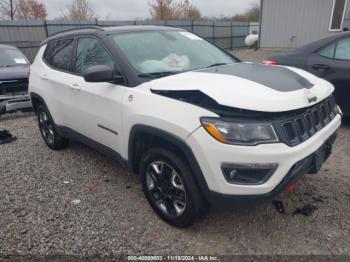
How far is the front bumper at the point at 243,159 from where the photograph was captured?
2115mm

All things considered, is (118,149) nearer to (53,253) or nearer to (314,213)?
(53,253)

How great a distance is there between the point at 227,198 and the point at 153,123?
0.85 meters

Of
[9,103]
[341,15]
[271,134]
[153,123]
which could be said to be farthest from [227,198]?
[341,15]

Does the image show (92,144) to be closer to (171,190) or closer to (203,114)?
(171,190)

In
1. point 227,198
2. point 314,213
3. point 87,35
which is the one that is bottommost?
point 314,213

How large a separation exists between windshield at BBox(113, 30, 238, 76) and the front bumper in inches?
41.2

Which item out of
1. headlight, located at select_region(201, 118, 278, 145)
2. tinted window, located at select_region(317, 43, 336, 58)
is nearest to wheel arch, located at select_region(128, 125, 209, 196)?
headlight, located at select_region(201, 118, 278, 145)

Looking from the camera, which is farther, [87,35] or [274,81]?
[87,35]

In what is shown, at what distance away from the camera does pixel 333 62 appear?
459 centimetres

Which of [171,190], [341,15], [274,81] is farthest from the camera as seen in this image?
[341,15]

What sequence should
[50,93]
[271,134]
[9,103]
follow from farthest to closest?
[9,103] < [50,93] < [271,134]

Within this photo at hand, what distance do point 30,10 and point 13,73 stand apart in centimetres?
2613

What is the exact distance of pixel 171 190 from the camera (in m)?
2.72

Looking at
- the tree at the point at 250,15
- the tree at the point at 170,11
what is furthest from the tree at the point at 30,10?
the tree at the point at 250,15
